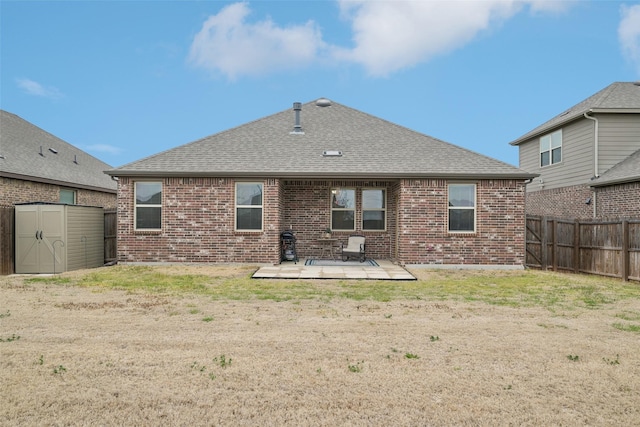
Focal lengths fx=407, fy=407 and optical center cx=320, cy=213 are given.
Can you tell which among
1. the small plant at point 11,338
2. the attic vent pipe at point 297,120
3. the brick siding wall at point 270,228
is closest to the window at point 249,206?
the brick siding wall at point 270,228

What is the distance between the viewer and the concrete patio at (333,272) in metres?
10.6

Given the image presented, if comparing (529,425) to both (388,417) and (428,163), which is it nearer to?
(388,417)

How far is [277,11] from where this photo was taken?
1780 cm

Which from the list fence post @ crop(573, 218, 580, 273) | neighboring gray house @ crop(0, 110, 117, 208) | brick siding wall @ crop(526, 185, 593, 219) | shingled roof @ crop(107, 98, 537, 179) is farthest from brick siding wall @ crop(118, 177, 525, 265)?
brick siding wall @ crop(526, 185, 593, 219)

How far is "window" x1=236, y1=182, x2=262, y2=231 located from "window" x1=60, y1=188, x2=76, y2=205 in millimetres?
9163

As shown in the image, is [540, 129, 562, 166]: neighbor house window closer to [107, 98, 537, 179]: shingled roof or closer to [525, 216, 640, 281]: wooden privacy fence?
[525, 216, 640, 281]: wooden privacy fence

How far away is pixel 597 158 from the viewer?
1533 cm

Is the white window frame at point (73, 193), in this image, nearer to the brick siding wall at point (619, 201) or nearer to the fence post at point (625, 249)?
the fence post at point (625, 249)

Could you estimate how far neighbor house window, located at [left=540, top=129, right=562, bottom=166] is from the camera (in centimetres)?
1766

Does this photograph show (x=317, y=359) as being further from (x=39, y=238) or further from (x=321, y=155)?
(x=39, y=238)

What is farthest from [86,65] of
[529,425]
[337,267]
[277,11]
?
[529,425]

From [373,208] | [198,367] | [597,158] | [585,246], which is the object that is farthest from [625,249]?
[198,367]

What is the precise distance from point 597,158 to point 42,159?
73.6 ft

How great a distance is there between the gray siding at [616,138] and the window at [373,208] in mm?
8471
